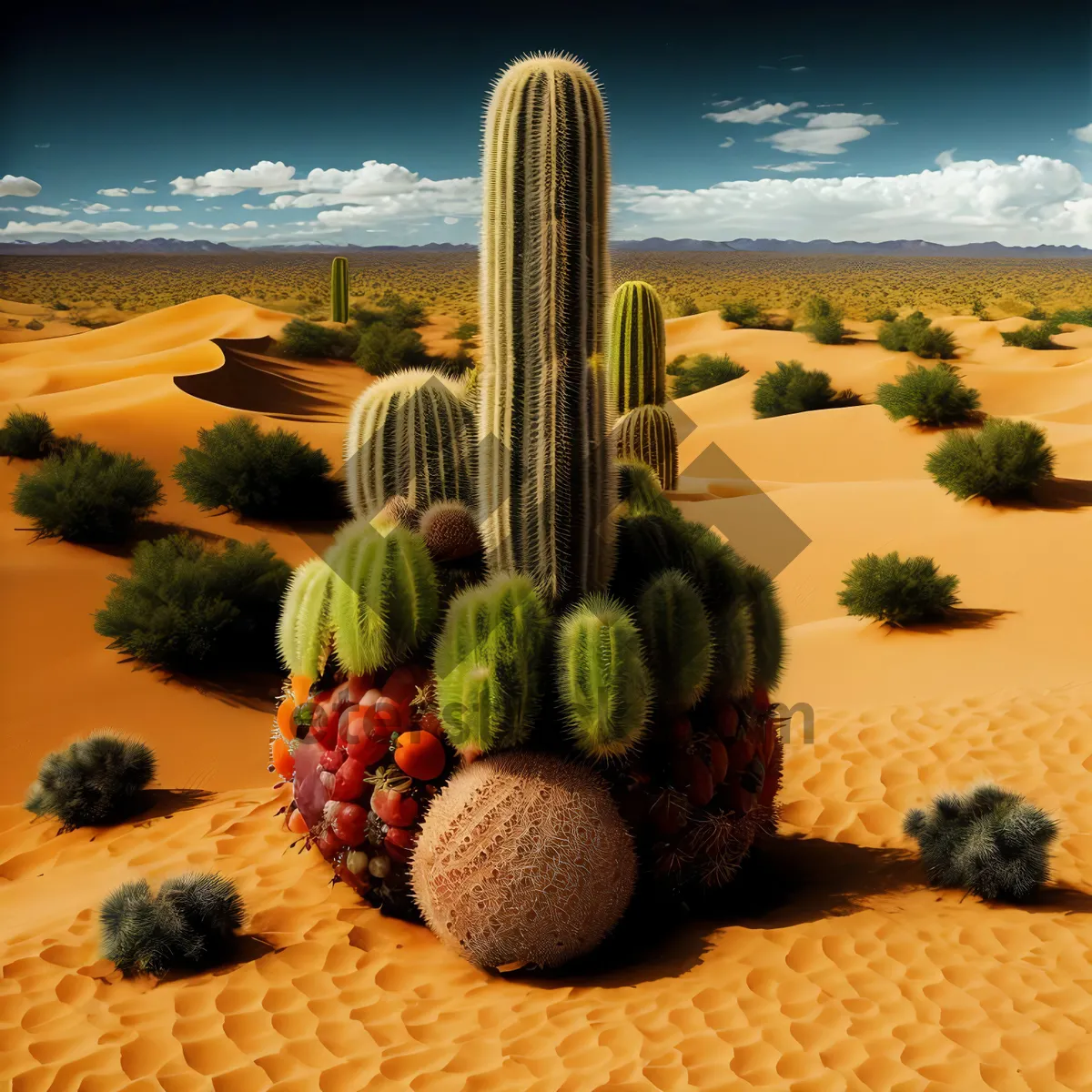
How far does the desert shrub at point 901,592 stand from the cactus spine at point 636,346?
3.52m

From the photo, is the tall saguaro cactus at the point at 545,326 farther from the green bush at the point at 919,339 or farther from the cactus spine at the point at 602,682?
the green bush at the point at 919,339

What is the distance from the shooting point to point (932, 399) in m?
23.6

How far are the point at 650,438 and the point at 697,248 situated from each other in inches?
5115

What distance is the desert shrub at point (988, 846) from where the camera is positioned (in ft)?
16.5

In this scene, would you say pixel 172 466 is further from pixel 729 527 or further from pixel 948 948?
pixel 948 948

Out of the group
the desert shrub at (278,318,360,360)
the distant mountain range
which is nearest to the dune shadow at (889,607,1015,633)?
the desert shrub at (278,318,360,360)

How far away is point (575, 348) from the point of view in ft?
15.6

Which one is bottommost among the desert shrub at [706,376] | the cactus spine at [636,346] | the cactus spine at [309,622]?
the desert shrub at [706,376]

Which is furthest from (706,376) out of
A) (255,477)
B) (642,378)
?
(255,477)

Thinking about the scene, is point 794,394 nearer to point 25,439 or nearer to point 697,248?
point 25,439

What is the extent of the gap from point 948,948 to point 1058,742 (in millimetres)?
3413

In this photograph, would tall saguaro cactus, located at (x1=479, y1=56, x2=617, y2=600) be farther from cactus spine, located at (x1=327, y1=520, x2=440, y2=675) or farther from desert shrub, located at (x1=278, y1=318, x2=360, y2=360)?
desert shrub, located at (x1=278, y1=318, x2=360, y2=360)

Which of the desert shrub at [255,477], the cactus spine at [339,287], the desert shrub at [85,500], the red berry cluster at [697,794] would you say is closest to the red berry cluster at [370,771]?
the red berry cluster at [697,794]

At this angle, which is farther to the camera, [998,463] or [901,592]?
[998,463]
